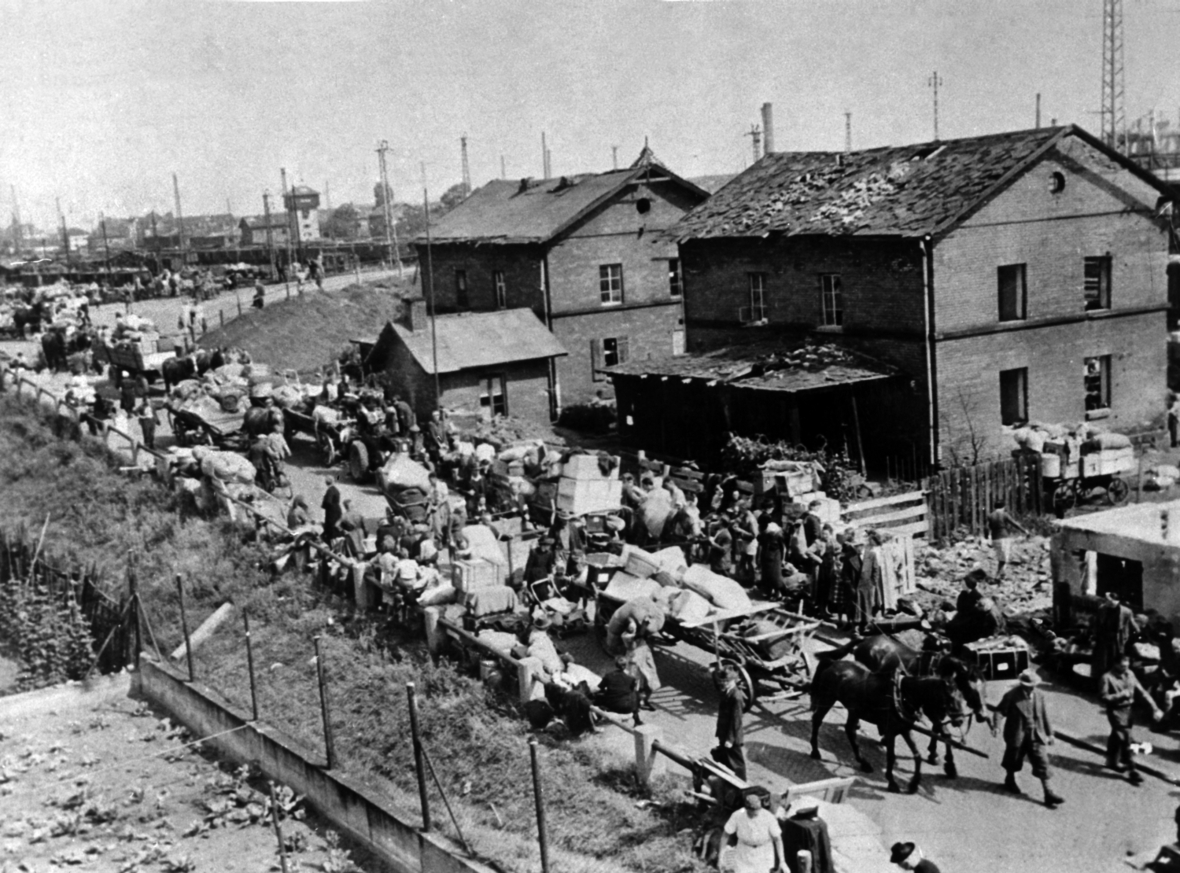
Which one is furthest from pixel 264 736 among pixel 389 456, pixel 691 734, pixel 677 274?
pixel 677 274

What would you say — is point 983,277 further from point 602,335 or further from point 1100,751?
point 1100,751

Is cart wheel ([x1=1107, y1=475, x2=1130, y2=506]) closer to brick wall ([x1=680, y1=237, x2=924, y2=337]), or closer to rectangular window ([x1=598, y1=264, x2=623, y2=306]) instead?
brick wall ([x1=680, y1=237, x2=924, y2=337])

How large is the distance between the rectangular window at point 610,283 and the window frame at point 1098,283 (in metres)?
16.2

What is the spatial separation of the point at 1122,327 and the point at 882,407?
6.93 metres

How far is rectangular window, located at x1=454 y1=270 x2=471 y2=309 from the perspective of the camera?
45719 millimetres

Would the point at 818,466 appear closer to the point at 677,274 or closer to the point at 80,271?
the point at 677,274

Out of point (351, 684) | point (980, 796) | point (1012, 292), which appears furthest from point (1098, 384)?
point (351, 684)

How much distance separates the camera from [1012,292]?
96.5 ft

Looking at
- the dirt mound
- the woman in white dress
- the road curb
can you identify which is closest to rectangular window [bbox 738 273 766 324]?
the road curb

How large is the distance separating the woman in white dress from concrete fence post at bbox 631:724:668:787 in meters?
2.63

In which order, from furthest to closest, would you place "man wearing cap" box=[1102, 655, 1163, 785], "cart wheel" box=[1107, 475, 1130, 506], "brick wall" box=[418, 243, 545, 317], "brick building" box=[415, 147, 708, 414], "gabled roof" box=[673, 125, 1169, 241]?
"brick wall" box=[418, 243, 545, 317] < "brick building" box=[415, 147, 708, 414] < "gabled roof" box=[673, 125, 1169, 241] < "cart wheel" box=[1107, 475, 1130, 506] < "man wearing cap" box=[1102, 655, 1163, 785]

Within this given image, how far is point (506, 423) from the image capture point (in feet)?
120

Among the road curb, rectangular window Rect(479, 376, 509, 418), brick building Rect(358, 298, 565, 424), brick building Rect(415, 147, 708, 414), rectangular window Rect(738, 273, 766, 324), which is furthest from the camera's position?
brick building Rect(415, 147, 708, 414)

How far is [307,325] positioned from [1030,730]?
4522 cm
